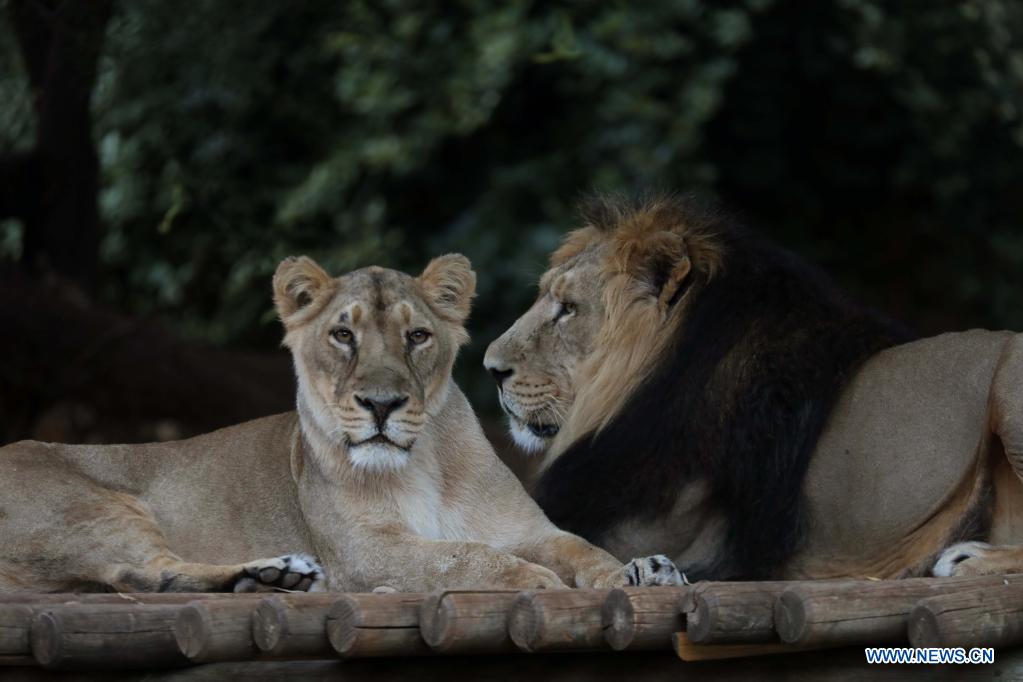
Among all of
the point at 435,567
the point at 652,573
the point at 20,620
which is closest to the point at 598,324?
the point at 435,567

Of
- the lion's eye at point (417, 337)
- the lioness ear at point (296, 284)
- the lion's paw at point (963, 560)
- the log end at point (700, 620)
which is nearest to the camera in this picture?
the log end at point (700, 620)

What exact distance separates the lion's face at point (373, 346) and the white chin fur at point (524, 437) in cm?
47

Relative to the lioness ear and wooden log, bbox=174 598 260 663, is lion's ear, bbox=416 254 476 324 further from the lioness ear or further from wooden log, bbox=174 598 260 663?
wooden log, bbox=174 598 260 663

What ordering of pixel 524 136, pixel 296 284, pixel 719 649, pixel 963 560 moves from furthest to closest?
pixel 524 136 → pixel 296 284 → pixel 963 560 → pixel 719 649

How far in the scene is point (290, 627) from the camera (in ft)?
10.4

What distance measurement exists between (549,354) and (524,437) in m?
0.27

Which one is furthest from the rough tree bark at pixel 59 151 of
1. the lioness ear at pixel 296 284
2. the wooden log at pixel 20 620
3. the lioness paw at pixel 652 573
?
the lioness paw at pixel 652 573

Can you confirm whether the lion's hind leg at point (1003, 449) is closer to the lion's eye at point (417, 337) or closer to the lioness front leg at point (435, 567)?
the lioness front leg at point (435, 567)

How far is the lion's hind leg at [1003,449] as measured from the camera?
12.6 feet

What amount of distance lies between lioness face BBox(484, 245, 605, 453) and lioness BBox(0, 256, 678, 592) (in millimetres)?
329

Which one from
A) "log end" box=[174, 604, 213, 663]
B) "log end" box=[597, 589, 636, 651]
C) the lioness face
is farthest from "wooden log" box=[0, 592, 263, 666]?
the lioness face

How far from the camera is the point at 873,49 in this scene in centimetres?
860

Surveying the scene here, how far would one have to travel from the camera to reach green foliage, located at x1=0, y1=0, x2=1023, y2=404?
7609 mm

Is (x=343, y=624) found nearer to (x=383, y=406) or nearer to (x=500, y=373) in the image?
(x=383, y=406)
